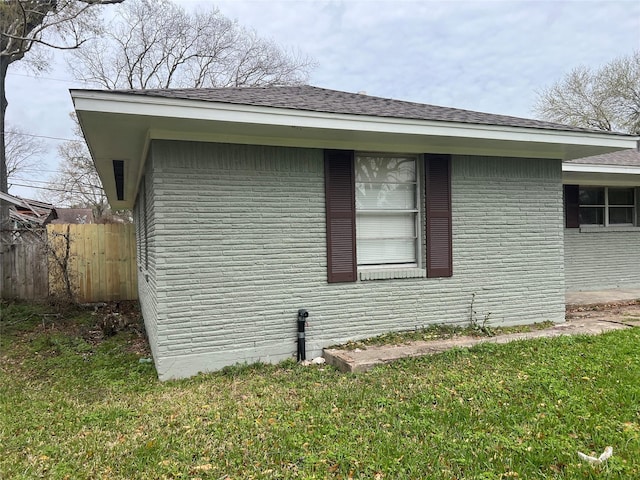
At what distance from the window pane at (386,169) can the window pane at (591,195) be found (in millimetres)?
6041

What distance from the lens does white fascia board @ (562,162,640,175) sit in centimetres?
844

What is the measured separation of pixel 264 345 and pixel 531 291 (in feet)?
13.3

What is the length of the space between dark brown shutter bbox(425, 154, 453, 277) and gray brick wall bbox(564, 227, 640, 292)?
5.16 metres

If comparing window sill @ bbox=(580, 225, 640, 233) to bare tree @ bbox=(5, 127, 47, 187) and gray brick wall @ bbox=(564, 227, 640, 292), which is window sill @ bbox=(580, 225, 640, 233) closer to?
gray brick wall @ bbox=(564, 227, 640, 292)

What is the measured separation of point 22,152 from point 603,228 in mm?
32627

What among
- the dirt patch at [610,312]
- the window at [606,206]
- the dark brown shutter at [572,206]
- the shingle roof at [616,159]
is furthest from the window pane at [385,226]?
the window at [606,206]

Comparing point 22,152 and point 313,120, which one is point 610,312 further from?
point 22,152

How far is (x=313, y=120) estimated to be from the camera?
183 inches

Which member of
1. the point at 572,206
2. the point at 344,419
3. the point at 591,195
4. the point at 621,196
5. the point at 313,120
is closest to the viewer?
the point at 344,419

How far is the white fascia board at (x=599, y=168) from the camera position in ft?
27.7

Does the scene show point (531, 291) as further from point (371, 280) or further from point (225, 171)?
point (225, 171)

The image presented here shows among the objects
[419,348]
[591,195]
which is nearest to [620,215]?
[591,195]

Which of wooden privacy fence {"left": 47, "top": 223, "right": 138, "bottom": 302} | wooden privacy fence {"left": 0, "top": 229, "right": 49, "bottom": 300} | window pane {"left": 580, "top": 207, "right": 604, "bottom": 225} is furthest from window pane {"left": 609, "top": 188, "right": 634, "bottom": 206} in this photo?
wooden privacy fence {"left": 0, "top": 229, "right": 49, "bottom": 300}

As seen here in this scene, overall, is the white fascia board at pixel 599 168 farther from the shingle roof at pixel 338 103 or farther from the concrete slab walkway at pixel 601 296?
the shingle roof at pixel 338 103
